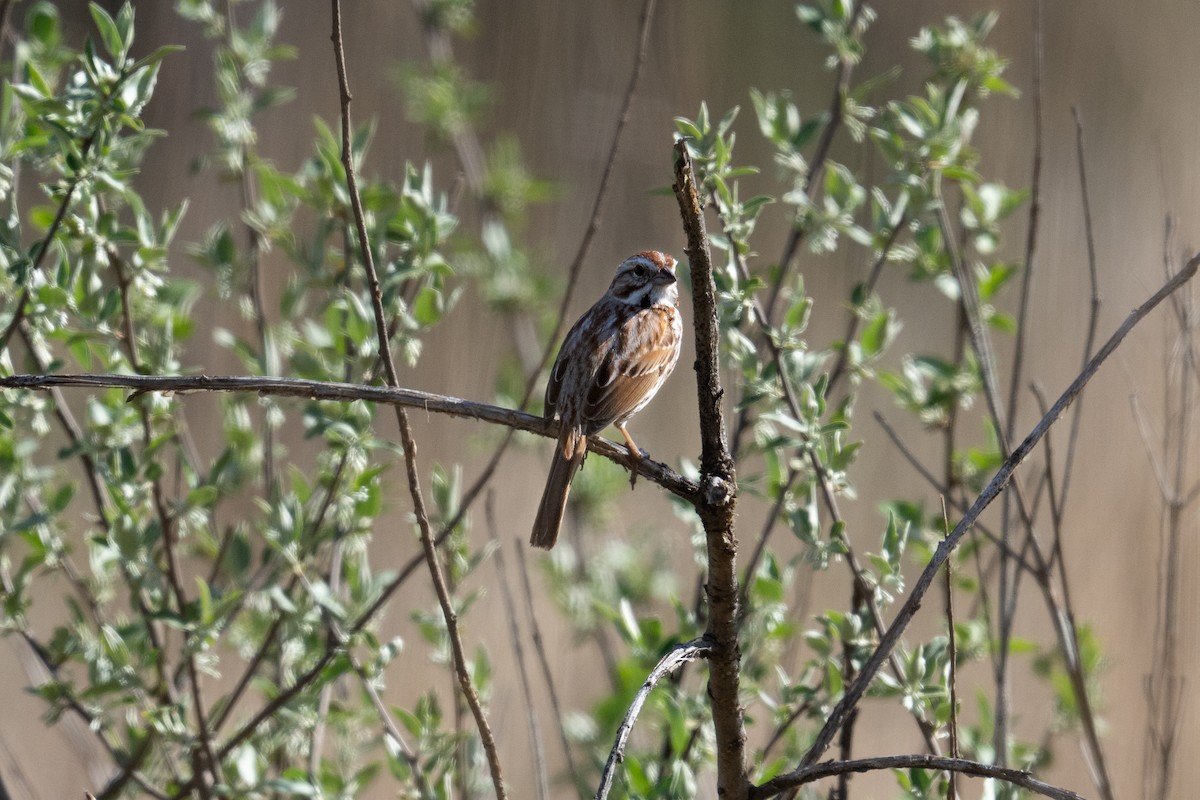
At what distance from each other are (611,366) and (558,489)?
39 cm

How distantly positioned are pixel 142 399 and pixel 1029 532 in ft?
6.90

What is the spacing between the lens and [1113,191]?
21.1 ft

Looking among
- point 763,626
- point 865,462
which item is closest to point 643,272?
point 763,626

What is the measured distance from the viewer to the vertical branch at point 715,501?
1763mm

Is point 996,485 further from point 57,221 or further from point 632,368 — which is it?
point 57,221

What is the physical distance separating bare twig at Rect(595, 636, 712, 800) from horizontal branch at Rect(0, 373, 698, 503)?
0.81 feet

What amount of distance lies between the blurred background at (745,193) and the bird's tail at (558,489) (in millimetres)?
1954

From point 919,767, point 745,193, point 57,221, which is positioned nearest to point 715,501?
point 919,767

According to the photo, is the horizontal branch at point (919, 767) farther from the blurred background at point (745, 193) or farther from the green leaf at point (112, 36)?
the blurred background at point (745, 193)

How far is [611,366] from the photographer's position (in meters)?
3.08

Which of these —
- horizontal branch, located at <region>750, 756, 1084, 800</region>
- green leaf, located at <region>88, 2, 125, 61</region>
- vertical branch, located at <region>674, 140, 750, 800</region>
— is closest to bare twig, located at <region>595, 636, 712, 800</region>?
vertical branch, located at <region>674, 140, 750, 800</region>

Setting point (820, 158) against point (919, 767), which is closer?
point (919, 767)

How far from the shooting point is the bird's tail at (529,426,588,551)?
286 centimetres

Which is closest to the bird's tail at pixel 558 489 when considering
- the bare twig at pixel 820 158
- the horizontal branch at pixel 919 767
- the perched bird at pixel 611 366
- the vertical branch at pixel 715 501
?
the perched bird at pixel 611 366
